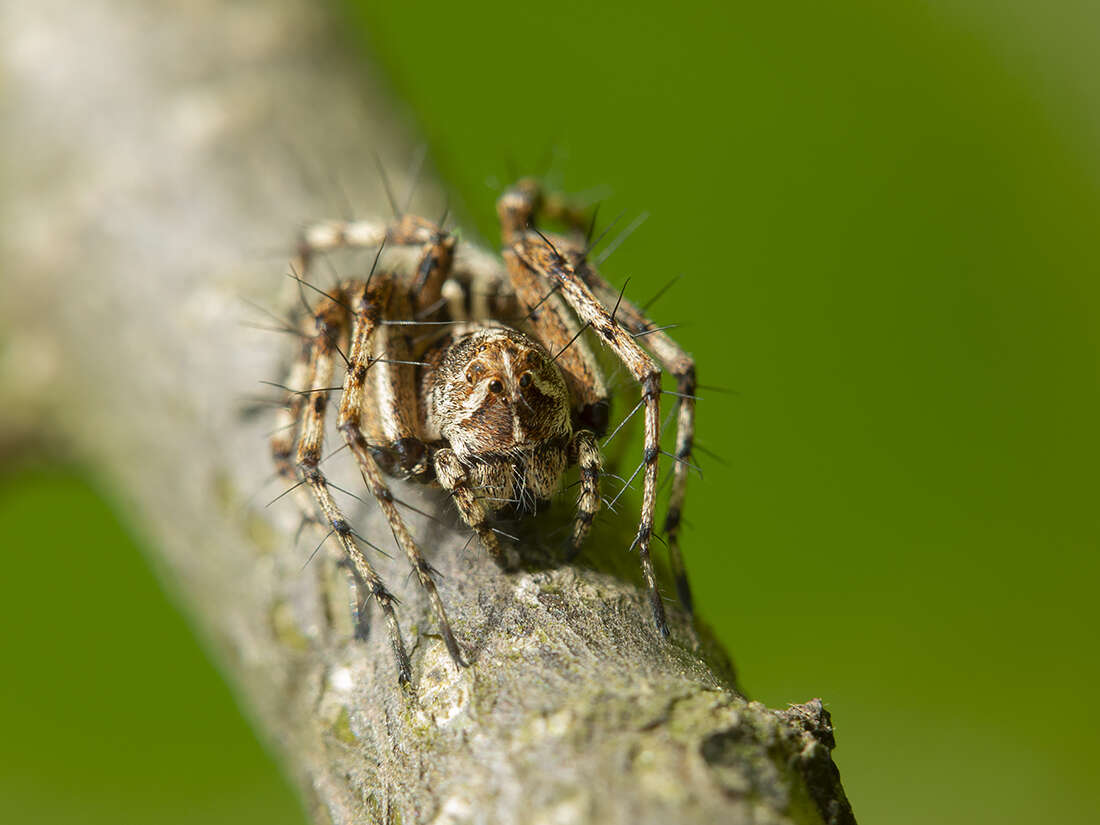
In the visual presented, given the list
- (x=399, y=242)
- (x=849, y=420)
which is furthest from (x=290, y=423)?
(x=849, y=420)

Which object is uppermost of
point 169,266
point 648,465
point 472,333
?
point 169,266

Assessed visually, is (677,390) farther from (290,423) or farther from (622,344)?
(290,423)

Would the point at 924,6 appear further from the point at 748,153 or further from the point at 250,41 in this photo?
the point at 250,41

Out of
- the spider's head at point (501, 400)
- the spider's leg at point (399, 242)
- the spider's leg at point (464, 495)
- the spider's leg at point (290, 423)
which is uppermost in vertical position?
the spider's leg at point (399, 242)

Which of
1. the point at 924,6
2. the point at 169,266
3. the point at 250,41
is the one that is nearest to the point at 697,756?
the point at 169,266

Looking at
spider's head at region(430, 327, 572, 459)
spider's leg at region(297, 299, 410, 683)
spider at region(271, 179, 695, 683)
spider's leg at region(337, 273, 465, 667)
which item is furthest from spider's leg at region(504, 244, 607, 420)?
spider's leg at region(297, 299, 410, 683)

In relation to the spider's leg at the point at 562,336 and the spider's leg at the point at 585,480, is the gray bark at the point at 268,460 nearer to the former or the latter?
the spider's leg at the point at 585,480

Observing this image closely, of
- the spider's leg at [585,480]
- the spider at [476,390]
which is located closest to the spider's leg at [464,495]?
the spider at [476,390]
